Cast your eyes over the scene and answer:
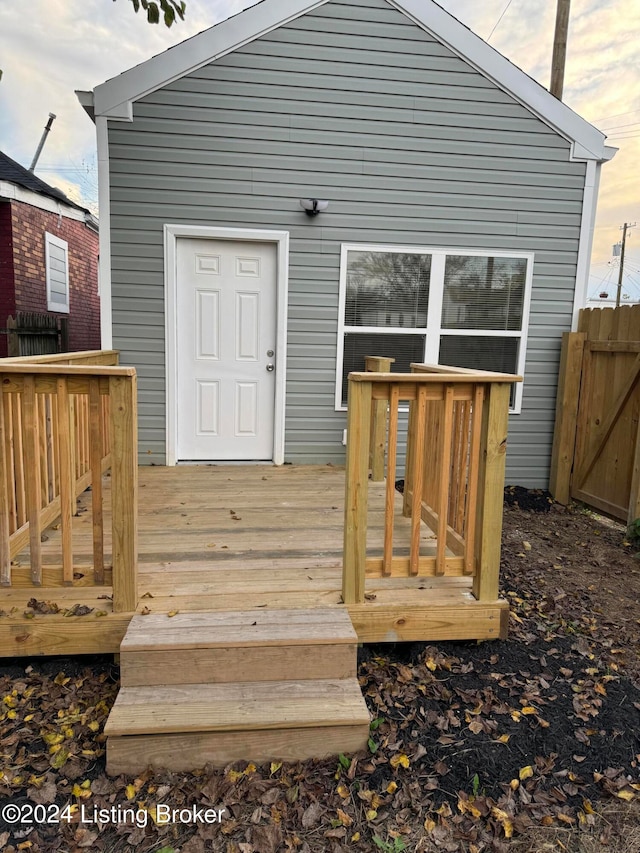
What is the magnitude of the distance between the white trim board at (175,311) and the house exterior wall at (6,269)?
4165 millimetres

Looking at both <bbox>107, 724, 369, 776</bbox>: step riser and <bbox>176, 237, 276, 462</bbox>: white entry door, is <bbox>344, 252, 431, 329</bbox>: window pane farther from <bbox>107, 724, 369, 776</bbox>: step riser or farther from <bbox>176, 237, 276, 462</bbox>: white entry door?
<bbox>107, 724, 369, 776</bbox>: step riser

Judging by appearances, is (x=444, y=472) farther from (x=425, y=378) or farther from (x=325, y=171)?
(x=325, y=171)

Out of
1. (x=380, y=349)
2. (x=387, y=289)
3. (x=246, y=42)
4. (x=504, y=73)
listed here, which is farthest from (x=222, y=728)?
(x=504, y=73)

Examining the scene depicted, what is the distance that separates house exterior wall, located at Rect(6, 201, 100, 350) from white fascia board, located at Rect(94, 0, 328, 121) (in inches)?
160

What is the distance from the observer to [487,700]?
2.45 meters

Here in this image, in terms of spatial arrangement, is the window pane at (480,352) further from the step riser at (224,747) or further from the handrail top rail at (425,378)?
the step riser at (224,747)

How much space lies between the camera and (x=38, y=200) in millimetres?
8430

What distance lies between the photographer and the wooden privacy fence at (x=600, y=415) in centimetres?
482

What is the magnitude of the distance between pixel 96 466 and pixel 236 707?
3.58 feet

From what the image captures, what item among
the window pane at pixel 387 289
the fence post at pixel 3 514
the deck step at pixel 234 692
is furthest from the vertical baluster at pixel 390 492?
the window pane at pixel 387 289

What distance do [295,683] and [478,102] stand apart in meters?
5.17

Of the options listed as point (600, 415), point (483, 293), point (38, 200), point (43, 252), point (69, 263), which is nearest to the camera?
point (600, 415)

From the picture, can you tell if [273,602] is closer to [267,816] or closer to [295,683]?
[295,683]

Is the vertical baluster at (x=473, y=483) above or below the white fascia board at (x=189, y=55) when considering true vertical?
below
